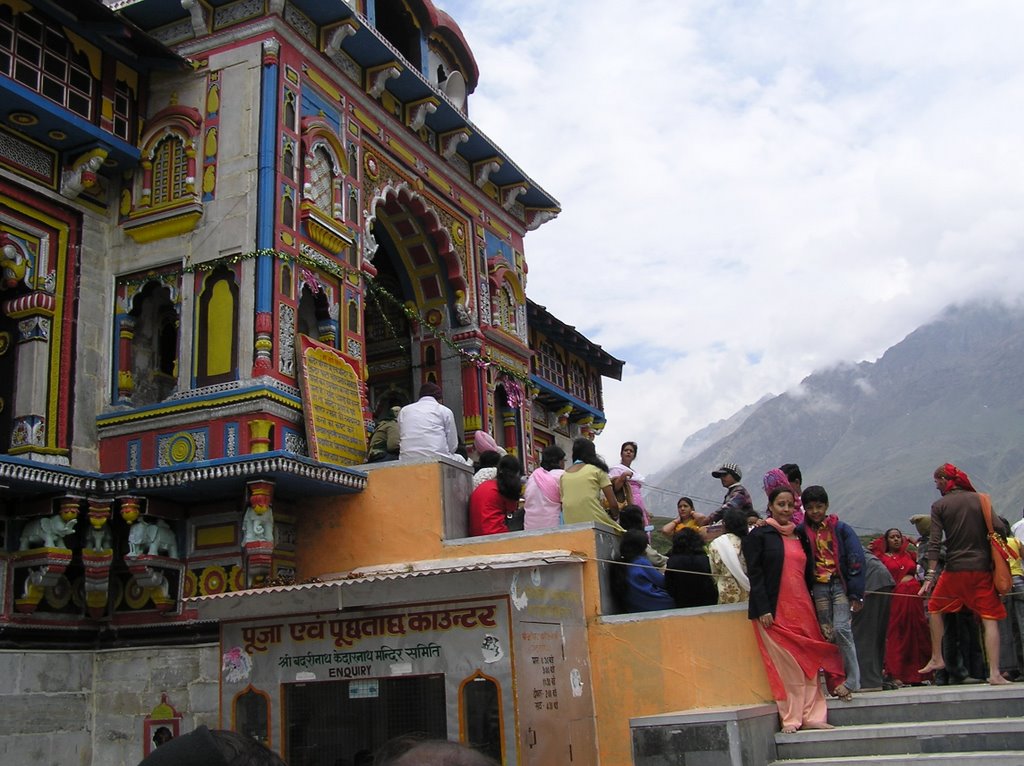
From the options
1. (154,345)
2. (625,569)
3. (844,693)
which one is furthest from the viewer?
(154,345)

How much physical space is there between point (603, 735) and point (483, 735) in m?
1.78

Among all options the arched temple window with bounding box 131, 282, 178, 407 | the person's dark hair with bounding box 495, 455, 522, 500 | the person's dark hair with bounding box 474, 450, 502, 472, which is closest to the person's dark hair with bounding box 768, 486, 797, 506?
the person's dark hair with bounding box 495, 455, 522, 500

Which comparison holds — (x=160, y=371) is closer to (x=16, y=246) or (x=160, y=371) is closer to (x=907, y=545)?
(x=16, y=246)

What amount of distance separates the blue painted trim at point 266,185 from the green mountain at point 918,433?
289 ft

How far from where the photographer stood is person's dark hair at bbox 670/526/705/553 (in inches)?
377

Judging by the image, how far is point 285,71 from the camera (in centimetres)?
1229

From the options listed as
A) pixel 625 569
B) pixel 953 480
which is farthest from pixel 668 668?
pixel 953 480

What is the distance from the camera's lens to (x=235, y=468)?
1017 cm

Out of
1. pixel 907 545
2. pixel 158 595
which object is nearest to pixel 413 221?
pixel 158 595

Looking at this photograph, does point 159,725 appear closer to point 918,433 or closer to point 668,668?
point 668,668

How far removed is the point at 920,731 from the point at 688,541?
8.94 feet

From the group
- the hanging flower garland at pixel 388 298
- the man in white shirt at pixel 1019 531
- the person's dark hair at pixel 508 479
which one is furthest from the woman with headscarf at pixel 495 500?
the man in white shirt at pixel 1019 531

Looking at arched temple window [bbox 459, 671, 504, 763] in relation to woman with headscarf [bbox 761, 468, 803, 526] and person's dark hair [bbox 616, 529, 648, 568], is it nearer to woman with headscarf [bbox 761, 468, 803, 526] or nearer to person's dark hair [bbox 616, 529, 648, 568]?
person's dark hair [bbox 616, 529, 648, 568]

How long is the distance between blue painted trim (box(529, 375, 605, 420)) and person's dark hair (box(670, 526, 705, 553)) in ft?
37.7
